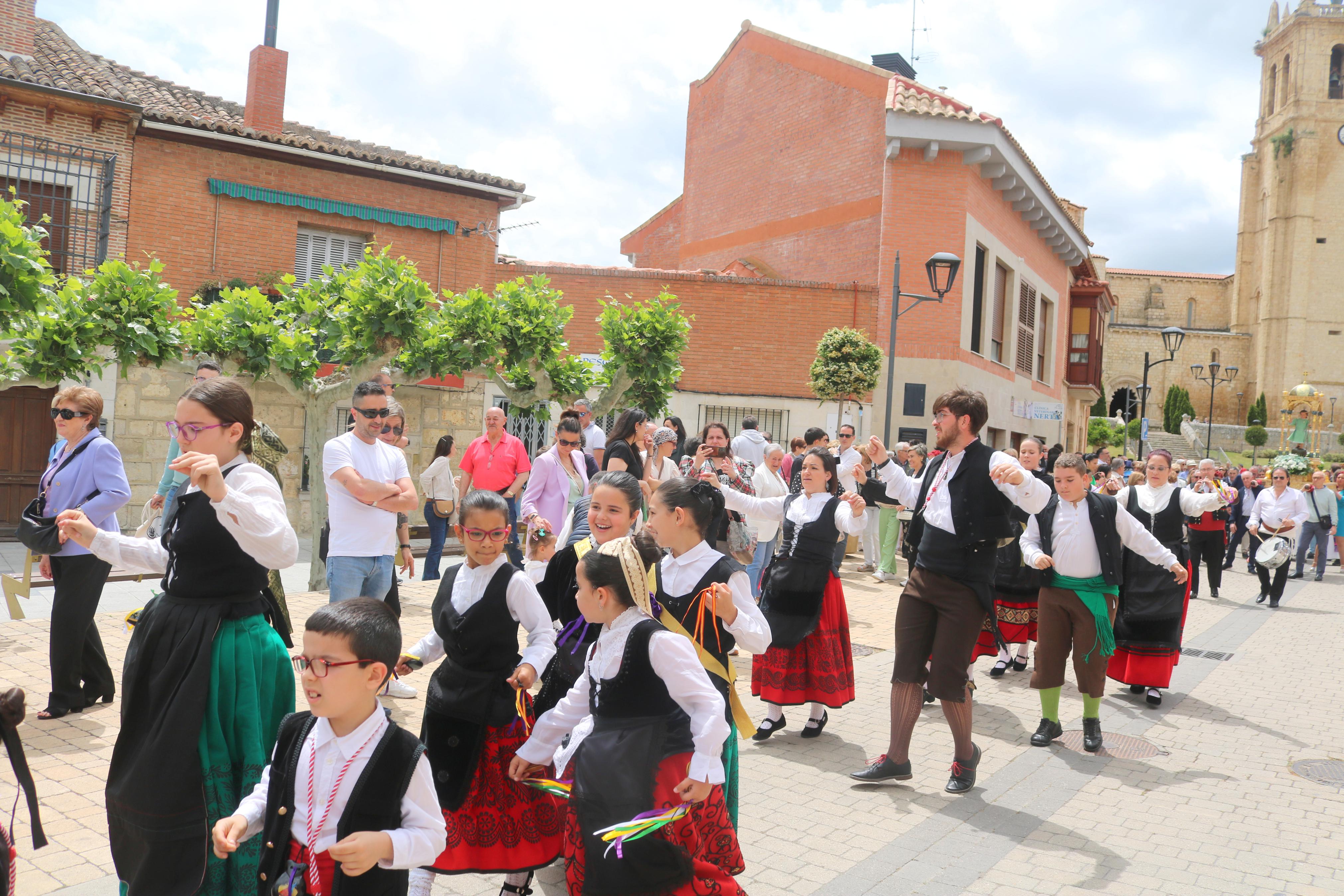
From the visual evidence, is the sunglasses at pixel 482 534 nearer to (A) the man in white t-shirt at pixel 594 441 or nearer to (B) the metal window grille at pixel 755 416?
(A) the man in white t-shirt at pixel 594 441

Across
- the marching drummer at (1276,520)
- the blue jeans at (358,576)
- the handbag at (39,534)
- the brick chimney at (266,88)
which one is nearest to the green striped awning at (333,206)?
the brick chimney at (266,88)

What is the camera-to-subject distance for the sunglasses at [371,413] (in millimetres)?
5656

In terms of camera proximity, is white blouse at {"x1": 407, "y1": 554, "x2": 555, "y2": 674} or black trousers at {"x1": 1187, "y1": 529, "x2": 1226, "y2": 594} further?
black trousers at {"x1": 1187, "y1": 529, "x2": 1226, "y2": 594}

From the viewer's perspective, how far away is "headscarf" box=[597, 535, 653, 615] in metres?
3.27

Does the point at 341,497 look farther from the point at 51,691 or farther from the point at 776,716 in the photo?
the point at 776,716

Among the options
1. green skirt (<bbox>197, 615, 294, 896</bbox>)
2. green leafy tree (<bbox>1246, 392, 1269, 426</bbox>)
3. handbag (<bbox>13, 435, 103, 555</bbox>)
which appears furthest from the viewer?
green leafy tree (<bbox>1246, 392, 1269, 426</bbox>)

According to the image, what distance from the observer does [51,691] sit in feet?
19.1

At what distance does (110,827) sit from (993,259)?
76.2 ft

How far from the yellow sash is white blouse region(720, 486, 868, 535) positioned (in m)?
2.05

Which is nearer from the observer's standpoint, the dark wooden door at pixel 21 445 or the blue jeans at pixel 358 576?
the blue jeans at pixel 358 576

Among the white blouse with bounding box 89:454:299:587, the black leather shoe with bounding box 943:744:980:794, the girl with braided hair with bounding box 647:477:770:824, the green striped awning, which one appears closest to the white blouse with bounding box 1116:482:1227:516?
the black leather shoe with bounding box 943:744:980:794

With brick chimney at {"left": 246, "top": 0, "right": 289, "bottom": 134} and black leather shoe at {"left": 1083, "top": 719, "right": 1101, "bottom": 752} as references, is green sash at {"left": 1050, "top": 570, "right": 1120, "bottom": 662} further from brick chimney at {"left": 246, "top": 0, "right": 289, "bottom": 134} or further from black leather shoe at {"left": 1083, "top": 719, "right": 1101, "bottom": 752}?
brick chimney at {"left": 246, "top": 0, "right": 289, "bottom": 134}

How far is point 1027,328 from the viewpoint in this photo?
2717 cm

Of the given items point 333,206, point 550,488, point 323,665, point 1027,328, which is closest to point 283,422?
point 333,206
